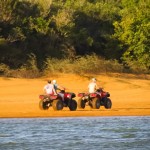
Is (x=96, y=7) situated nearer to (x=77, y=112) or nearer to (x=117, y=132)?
(x=77, y=112)

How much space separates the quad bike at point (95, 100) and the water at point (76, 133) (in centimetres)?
248

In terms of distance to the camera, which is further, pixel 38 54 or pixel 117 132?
pixel 38 54

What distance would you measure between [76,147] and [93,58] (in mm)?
23149

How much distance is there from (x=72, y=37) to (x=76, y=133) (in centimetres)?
2162

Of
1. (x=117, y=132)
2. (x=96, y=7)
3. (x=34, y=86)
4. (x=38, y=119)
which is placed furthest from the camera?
(x=96, y=7)

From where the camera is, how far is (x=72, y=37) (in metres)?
44.6

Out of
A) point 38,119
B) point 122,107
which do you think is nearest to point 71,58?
point 122,107

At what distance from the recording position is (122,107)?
3225 cm

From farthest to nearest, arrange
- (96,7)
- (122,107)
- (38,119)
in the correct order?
1. (96,7)
2. (122,107)
3. (38,119)

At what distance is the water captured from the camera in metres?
20.1

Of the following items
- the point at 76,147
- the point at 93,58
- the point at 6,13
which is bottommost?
the point at 76,147

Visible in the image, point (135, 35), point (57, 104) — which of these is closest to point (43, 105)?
point (57, 104)

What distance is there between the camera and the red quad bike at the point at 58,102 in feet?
98.9

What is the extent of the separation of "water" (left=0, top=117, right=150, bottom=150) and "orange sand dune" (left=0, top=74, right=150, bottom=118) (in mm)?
1537
